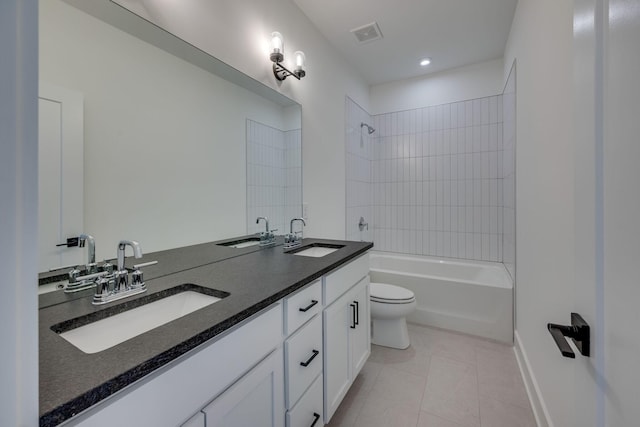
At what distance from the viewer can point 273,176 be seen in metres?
1.96

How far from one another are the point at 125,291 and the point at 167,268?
26 centimetres

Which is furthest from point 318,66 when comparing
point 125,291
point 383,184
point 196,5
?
point 125,291

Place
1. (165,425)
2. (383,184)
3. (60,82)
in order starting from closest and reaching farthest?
1. (165,425)
2. (60,82)
3. (383,184)

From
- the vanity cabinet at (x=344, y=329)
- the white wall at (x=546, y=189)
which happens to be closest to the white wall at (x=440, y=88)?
the white wall at (x=546, y=189)

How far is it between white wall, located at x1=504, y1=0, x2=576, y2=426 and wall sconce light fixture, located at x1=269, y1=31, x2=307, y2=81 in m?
1.42

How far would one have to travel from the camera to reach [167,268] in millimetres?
1168

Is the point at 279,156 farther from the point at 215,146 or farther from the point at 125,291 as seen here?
the point at 125,291

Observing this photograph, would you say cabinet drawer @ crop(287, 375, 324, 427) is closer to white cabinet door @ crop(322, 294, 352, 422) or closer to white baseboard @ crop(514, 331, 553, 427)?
white cabinet door @ crop(322, 294, 352, 422)

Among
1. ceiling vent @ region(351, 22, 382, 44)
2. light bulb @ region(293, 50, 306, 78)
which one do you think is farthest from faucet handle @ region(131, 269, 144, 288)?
ceiling vent @ region(351, 22, 382, 44)

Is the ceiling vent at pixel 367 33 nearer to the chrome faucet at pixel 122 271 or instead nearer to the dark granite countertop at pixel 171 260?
the dark granite countertop at pixel 171 260

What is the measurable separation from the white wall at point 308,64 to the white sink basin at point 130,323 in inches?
45.7

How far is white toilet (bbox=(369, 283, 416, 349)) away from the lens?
2.21m

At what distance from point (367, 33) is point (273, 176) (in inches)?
61.7

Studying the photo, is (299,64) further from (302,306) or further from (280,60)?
(302,306)
